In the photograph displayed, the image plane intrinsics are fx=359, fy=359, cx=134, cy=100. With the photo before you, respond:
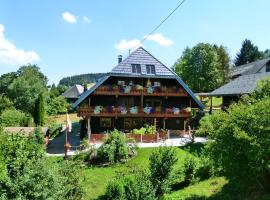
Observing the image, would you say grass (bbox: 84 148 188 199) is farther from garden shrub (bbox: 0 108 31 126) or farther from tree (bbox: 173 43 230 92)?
tree (bbox: 173 43 230 92)

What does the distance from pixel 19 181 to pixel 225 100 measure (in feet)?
101

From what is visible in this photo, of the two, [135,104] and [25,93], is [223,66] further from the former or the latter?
[135,104]

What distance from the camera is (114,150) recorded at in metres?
26.3

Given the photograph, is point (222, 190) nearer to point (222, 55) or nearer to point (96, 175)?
point (96, 175)

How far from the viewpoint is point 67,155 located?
2884 centimetres

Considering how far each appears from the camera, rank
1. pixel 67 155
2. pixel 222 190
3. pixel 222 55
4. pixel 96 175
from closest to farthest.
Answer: pixel 222 190, pixel 96 175, pixel 67 155, pixel 222 55

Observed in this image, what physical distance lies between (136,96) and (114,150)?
491 inches

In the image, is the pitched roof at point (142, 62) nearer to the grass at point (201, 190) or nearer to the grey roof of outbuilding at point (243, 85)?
the grey roof of outbuilding at point (243, 85)

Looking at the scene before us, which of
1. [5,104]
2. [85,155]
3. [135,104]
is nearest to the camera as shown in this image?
[85,155]

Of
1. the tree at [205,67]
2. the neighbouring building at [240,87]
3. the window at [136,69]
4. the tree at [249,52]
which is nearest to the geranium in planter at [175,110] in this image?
the neighbouring building at [240,87]

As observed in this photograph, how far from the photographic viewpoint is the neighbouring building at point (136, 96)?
117 ft

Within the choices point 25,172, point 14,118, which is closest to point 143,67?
point 14,118

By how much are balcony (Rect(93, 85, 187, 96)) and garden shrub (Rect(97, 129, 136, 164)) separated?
9.05 m

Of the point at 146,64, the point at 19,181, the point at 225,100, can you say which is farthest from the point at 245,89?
the point at 19,181
